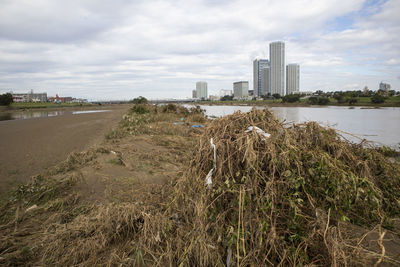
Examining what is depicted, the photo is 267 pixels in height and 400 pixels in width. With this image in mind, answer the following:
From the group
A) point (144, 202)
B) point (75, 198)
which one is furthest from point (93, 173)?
point (144, 202)

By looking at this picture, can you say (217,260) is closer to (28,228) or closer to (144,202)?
(144,202)

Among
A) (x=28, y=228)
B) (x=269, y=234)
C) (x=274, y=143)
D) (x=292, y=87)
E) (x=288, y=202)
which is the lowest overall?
(x=28, y=228)

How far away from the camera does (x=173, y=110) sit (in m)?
20.5

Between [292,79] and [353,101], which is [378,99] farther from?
[292,79]

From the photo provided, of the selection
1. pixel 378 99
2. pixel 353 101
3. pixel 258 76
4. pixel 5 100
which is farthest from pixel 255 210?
pixel 258 76

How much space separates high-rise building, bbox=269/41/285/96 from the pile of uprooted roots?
115635 millimetres

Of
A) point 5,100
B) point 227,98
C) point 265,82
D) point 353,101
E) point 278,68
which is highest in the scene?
point 278,68

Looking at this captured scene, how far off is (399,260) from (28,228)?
4.27 m

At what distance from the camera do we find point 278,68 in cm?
11481

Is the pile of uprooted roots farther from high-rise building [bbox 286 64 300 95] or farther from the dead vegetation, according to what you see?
high-rise building [bbox 286 64 300 95]

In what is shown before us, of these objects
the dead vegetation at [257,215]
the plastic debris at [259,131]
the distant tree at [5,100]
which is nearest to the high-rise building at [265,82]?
the distant tree at [5,100]

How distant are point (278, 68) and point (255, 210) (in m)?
123

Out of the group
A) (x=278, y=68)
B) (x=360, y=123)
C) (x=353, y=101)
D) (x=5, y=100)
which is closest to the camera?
(x=360, y=123)

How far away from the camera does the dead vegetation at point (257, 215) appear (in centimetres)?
205
